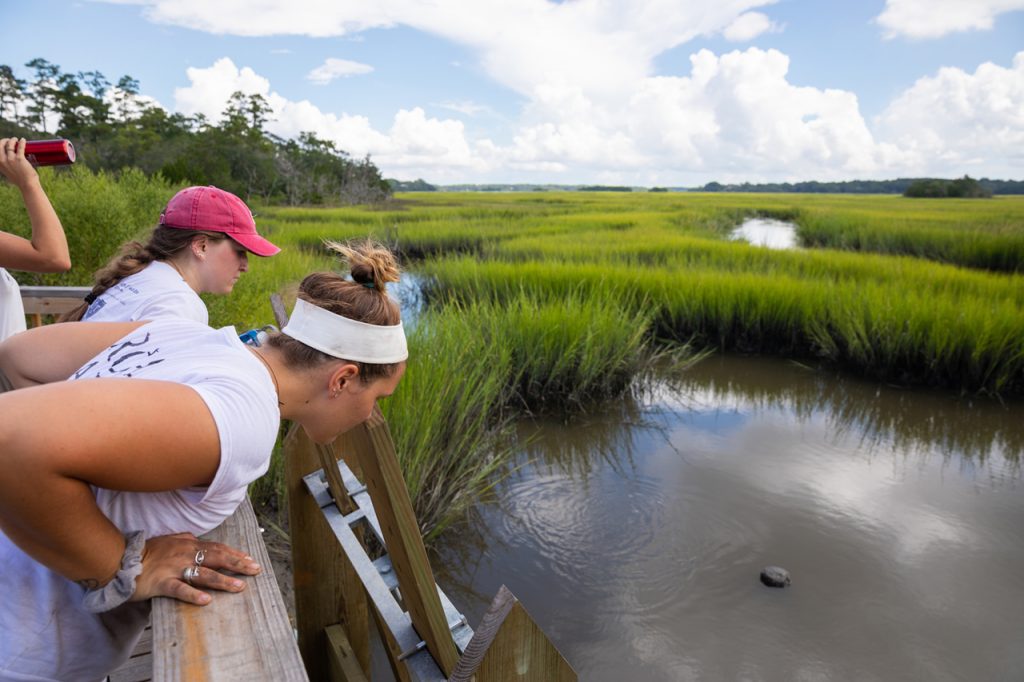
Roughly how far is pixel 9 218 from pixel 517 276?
437cm

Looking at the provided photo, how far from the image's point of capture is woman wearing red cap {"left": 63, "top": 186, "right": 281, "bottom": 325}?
5.22ft

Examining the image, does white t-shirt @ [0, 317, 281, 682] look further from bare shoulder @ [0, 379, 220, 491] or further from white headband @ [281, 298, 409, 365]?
white headband @ [281, 298, 409, 365]

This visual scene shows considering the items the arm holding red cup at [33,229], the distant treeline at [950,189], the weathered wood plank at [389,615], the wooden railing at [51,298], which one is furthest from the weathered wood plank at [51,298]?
the distant treeline at [950,189]

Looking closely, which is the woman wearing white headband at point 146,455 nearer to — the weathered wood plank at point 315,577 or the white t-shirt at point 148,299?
the weathered wood plank at point 315,577

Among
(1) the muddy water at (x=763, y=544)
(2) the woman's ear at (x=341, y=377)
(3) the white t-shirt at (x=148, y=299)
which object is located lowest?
(1) the muddy water at (x=763, y=544)

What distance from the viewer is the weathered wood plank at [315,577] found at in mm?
1521

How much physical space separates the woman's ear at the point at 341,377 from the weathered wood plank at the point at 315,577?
18.1 inches

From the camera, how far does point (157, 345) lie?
2.93 ft

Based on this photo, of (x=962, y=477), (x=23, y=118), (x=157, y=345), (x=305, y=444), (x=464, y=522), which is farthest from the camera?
(x=23, y=118)

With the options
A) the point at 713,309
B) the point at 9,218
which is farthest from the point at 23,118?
the point at 713,309

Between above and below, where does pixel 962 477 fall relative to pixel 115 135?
below

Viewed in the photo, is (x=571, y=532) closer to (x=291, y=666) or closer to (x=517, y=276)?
(x=291, y=666)

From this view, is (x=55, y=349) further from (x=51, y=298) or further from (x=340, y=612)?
(x=51, y=298)

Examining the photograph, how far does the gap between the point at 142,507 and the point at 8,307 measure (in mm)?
1523
